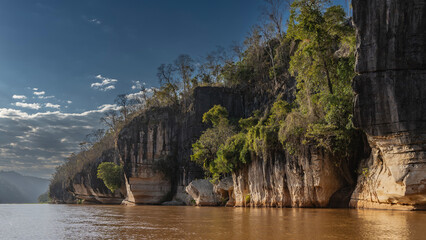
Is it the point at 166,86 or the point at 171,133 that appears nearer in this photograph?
the point at 171,133

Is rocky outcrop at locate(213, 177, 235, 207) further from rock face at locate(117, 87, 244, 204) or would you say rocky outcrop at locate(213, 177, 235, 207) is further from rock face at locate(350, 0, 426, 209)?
rock face at locate(350, 0, 426, 209)

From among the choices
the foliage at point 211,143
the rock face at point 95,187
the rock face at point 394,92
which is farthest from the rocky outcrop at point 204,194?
the rock face at point 95,187

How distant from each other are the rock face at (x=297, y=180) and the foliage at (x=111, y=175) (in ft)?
94.3

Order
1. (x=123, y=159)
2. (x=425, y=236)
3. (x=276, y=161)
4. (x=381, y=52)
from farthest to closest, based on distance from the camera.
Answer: (x=123, y=159) → (x=276, y=161) → (x=381, y=52) → (x=425, y=236)

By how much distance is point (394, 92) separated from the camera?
13.6 meters

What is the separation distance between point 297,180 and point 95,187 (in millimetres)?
46430

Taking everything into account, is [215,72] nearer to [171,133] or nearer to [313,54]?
[171,133]

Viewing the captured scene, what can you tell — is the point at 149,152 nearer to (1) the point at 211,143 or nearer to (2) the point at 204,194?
(1) the point at 211,143

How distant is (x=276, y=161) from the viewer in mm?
21891

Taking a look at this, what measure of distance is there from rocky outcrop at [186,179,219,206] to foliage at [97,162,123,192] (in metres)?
20.0

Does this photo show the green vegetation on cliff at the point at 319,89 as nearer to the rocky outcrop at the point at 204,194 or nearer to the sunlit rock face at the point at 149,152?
the rocky outcrop at the point at 204,194

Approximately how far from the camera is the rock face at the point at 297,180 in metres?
18.4

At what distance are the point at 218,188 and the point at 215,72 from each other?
990 inches

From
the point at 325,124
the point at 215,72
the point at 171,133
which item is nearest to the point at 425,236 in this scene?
the point at 325,124
